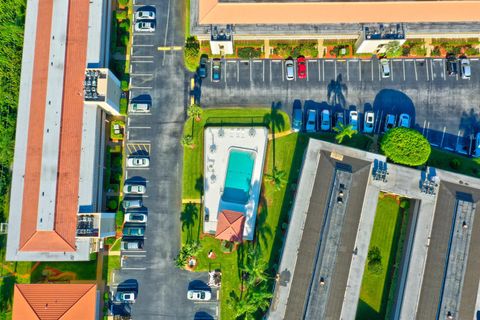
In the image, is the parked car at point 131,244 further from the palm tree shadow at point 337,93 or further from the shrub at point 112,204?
the palm tree shadow at point 337,93

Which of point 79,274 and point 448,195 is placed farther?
point 79,274

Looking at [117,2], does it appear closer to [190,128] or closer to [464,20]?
[190,128]

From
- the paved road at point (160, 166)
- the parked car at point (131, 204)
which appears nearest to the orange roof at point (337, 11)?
the paved road at point (160, 166)

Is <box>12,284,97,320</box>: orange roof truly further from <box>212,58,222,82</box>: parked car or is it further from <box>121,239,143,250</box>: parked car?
<box>212,58,222,82</box>: parked car

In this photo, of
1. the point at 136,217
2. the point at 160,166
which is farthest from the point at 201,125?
the point at 136,217

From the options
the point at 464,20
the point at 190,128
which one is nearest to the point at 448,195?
the point at 464,20
